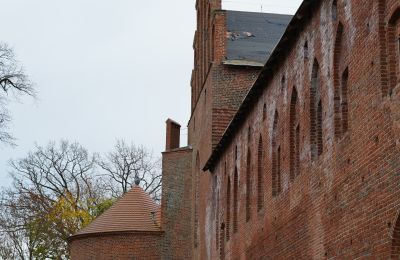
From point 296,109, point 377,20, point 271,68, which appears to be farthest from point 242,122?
point 377,20

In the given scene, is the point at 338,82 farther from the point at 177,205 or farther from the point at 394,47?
the point at 177,205

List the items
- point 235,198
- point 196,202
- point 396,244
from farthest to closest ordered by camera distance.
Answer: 1. point 196,202
2. point 235,198
3. point 396,244

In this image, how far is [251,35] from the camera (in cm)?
3191

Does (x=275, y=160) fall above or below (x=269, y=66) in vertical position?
below

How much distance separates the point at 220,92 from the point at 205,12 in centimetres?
474

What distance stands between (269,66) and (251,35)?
13.4m

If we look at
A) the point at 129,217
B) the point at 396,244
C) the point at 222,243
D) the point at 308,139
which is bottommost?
the point at 396,244

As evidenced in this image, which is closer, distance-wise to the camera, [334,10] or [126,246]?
[334,10]

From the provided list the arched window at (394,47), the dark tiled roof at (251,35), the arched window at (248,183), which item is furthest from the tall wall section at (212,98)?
the arched window at (394,47)

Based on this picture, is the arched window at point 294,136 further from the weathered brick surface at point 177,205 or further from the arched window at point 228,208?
the weathered brick surface at point 177,205

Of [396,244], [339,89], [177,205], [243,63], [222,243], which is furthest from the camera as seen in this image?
[177,205]

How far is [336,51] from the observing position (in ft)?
45.7

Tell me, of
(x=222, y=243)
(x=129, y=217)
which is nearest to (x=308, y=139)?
(x=222, y=243)

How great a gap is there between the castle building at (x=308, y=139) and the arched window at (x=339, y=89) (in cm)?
2
